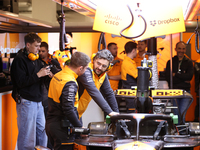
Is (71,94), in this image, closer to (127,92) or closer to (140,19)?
(140,19)

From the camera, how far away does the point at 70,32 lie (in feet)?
21.5

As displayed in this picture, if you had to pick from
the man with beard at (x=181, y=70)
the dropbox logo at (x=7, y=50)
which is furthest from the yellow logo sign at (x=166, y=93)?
the dropbox logo at (x=7, y=50)

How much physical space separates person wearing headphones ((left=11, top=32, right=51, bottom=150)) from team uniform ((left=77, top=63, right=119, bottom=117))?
759 mm

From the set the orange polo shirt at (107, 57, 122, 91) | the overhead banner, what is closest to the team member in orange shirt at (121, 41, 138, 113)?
the orange polo shirt at (107, 57, 122, 91)

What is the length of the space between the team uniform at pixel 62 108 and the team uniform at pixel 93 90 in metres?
0.25

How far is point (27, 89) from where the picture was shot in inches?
169

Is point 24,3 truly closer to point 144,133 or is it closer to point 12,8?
point 12,8

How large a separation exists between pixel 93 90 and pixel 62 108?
0.47 meters

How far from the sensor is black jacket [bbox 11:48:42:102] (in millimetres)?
4199

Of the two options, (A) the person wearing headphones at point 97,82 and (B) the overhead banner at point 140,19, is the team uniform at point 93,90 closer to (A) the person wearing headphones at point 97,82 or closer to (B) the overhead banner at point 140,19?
(A) the person wearing headphones at point 97,82

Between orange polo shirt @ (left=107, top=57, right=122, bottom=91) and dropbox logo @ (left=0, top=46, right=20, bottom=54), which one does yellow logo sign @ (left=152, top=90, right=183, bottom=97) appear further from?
dropbox logo @ (left=0, top=46, right=20, bottom=54)

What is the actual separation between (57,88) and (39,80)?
1290 millimetres

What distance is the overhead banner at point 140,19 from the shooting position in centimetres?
346

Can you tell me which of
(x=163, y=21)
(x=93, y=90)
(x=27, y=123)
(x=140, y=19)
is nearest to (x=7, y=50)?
(x=27, y=123)
